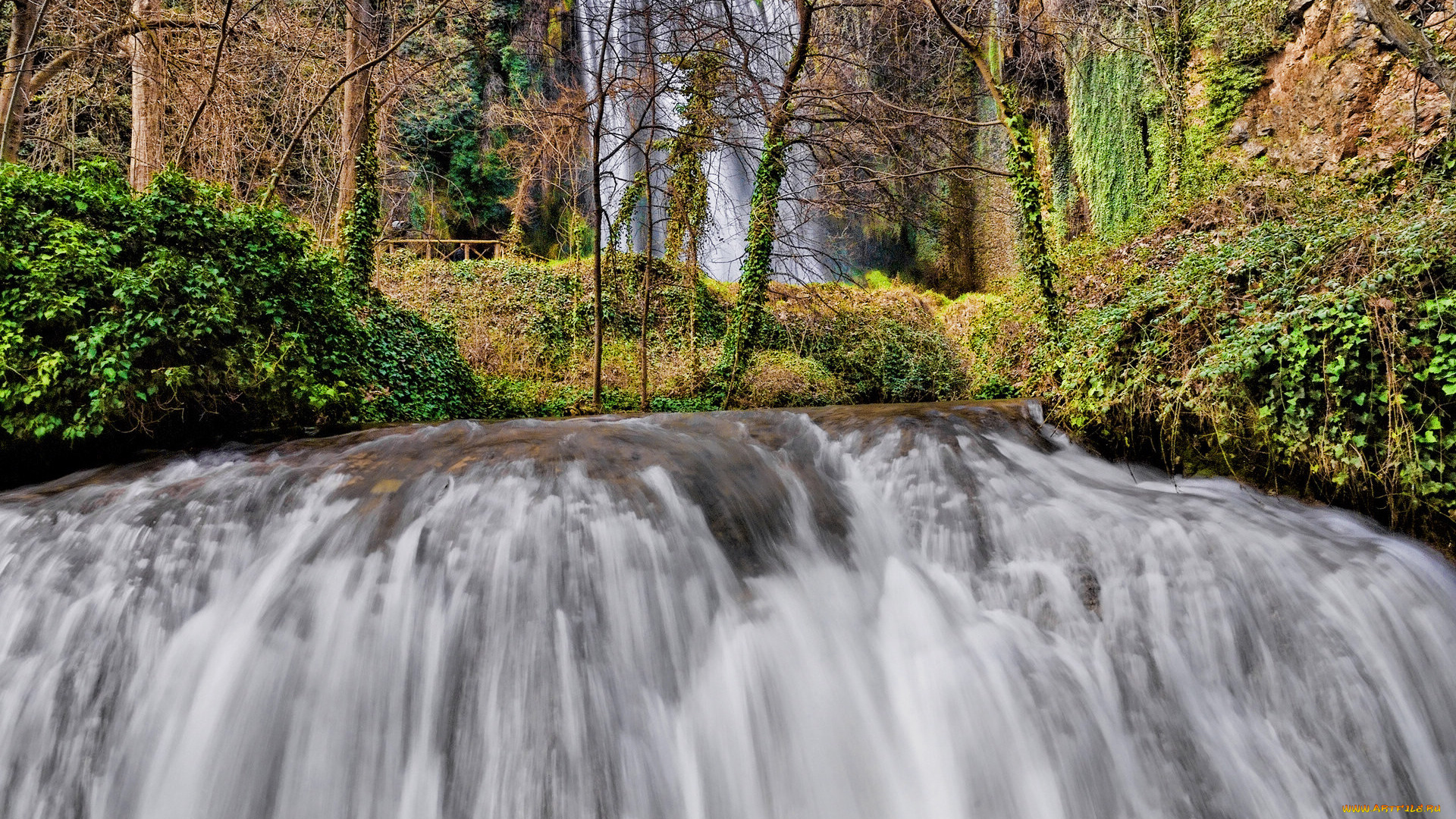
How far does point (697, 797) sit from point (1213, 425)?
3809 millimetres

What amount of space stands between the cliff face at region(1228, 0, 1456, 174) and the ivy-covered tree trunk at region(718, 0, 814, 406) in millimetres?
6455

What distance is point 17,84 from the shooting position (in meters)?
5.86

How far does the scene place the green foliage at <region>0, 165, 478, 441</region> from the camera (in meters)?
3.96

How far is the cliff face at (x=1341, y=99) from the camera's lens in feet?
22.9

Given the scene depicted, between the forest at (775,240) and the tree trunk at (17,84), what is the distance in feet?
0.13

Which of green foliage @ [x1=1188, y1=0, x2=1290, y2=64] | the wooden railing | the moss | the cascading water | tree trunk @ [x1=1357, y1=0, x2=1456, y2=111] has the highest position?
green foliage @ [x1=1188, y1=0, x2=1290, y2=64]

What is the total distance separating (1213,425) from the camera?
161 inches

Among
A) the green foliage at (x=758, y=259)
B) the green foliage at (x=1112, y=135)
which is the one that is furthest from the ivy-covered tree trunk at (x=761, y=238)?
the green foliage at (x=1112, y=135)

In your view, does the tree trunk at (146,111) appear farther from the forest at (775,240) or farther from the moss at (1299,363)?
the moss at (1299,363)

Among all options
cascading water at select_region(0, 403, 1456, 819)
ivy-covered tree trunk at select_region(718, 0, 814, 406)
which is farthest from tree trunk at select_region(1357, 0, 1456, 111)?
ivy-covered tree trunk at select_region(718, 0, 814, 406)

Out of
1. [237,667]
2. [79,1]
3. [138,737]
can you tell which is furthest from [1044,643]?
[79,1]

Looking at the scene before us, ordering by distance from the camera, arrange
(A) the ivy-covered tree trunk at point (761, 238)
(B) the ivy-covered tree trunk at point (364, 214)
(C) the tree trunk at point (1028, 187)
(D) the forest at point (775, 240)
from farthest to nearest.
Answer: (A) the ivy-covered tree trunk at point (761, 238), (B) the ivy-covered tree trunk at point (364, 214), (C) the tree trunk at point (1028, 187), (D) the forest at point (775, 240)

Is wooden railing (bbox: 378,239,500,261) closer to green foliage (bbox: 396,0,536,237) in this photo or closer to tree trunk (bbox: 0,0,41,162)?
green foliage (bbox: 396,0,536,237)

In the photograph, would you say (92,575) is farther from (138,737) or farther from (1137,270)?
(1137,270)
